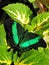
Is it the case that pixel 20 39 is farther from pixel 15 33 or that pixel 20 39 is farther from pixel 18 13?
pixel 18 13

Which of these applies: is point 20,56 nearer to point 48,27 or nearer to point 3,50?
point 3,50

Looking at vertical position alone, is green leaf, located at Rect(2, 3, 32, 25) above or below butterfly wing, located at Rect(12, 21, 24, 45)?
below

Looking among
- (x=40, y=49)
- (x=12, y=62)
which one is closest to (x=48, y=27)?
(x=40, y=49)

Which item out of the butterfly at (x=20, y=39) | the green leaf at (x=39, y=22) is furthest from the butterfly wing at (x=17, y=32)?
the green leaf at (x=39, y=22)

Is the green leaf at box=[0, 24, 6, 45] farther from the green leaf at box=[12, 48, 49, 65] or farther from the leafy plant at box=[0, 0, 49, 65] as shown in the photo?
the green leaf at box=[12, 48, 49, 65]

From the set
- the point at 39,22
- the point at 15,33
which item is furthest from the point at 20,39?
the point at 39,22

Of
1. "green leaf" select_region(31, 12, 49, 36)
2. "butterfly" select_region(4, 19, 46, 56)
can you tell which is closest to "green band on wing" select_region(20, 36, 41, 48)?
"butterfly" select_region(4, 19, 46, 56)
